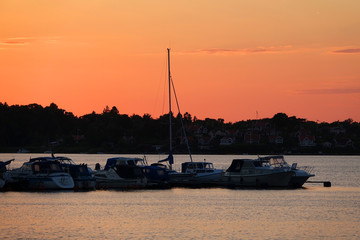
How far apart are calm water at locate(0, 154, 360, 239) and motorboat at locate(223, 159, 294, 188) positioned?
1320mm

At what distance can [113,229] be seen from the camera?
5544cm

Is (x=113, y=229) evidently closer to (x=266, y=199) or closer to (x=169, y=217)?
(x=169, y=217)

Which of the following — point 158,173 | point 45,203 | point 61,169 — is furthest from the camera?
point 158,173

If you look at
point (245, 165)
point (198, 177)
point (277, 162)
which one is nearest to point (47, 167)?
point (198, 177)

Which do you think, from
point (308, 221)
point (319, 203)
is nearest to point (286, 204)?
point (319, 203)

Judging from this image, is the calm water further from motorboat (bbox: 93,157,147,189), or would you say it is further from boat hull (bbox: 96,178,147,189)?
motorboat (bbox: 93,157,147,189)

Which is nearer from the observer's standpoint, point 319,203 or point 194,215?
point 194,215

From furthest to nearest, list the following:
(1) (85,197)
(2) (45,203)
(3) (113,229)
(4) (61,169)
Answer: (4) (61,169), (1) (85,197), (2) (45,203), (3) (113,229)

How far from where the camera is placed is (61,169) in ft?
280

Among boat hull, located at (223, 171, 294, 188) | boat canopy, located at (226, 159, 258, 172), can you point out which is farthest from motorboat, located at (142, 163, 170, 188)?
boat canopy, located at (226, 159, 258, 172)

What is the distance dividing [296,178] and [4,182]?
3291 centimetres

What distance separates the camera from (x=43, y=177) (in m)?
84.1

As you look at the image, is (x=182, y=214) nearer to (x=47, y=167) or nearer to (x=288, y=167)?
(x=47, y=167)

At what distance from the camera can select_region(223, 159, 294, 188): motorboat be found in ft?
293
